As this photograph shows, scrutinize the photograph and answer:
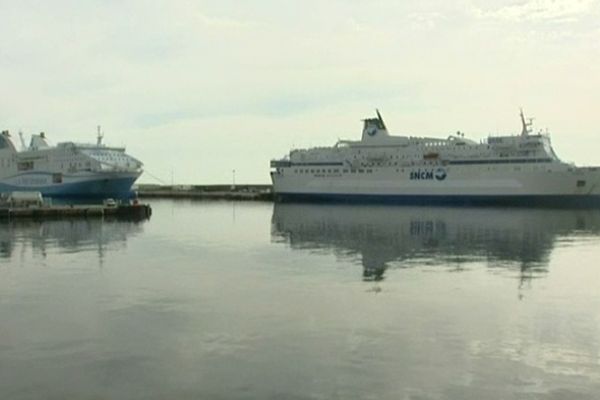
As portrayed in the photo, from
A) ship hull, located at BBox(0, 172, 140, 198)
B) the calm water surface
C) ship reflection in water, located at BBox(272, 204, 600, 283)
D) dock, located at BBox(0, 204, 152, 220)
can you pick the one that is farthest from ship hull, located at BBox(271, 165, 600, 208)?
the calm water surface

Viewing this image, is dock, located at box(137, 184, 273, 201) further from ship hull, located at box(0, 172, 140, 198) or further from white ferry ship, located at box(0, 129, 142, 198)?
ship hull, located at box(0, 172, 140, 198)

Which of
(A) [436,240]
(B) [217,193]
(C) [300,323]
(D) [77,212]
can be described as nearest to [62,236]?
(D) [77,212]

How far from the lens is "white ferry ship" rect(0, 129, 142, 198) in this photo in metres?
65.4

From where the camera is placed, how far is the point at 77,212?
137ft

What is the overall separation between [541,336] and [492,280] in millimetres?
5796

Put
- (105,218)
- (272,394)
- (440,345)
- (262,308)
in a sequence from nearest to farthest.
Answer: (272,394)
(440,345)
(262,308)
(105,218)

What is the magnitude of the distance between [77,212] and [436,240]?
25.3 m

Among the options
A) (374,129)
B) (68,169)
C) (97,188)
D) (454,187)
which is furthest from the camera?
(374,129)

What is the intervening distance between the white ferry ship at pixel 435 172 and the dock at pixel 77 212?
30477 millimetres

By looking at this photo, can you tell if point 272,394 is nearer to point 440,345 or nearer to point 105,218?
point 440,345

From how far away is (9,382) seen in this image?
820 centimetres

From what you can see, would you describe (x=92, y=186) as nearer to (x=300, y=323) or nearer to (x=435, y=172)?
(x=435, y=172)

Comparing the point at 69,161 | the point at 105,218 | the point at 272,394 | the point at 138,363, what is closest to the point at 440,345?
the point at 272,394

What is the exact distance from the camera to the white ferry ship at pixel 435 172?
60.9 meters
